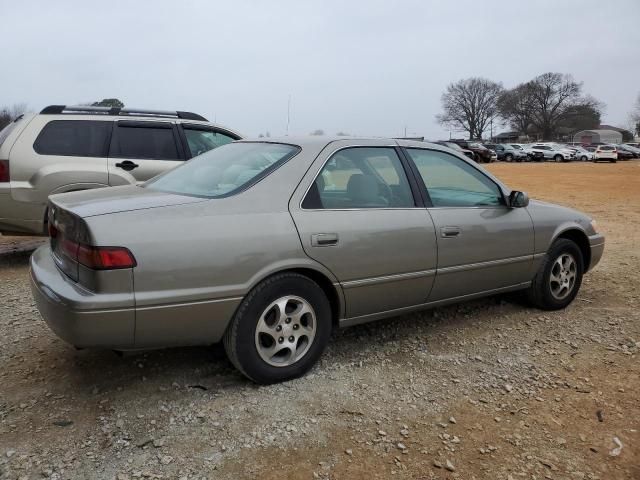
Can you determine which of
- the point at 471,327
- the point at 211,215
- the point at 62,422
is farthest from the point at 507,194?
the point at 62,422

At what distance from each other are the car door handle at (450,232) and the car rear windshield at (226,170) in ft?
3.77

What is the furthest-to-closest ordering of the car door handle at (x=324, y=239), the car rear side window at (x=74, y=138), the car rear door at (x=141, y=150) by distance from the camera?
1. the car rear door at (x=141, y=150)
2. the car rear side window at (x=74, y=138)
3. the car door handle at (x=324, y=239)

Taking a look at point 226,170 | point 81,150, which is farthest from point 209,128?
point 226,170

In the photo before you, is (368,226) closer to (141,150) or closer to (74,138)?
(141,150)

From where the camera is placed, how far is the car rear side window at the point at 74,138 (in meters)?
5.82

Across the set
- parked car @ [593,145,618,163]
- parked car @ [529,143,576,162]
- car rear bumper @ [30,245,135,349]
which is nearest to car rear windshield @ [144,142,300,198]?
car rear bumper @ [30,245,135,349]

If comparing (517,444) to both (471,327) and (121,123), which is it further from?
(121,123)

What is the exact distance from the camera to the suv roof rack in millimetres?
6055

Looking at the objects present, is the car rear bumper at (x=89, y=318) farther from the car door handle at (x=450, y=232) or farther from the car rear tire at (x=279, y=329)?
the car door handle at (x=450, y=232)

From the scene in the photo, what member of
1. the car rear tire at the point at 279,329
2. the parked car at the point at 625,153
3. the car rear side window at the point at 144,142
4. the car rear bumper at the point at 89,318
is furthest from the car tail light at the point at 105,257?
the parked car at the point at 625,153

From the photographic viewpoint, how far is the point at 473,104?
88.7m

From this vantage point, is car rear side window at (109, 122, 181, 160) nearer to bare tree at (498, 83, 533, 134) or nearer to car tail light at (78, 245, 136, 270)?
car tail light at (78, 245, 136, 270)

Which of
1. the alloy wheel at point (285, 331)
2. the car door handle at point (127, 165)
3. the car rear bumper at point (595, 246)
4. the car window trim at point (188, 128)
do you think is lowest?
the alloy wheel at point (285, 331)

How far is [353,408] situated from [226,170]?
1.66 meters
